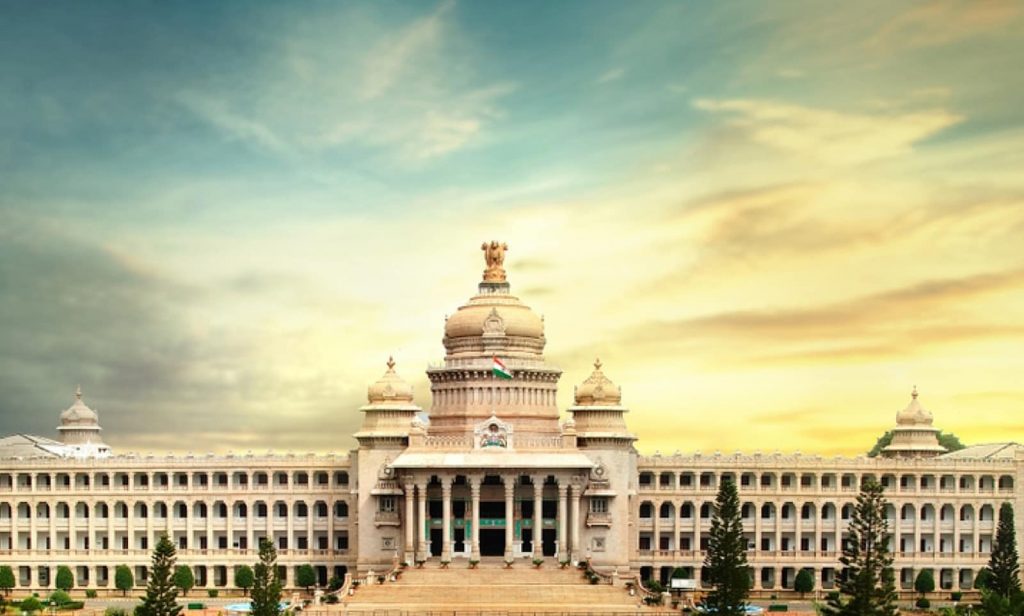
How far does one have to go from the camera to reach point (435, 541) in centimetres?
10450

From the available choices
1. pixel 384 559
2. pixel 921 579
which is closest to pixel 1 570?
pixel 384 559

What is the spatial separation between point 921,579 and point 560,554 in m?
30.1

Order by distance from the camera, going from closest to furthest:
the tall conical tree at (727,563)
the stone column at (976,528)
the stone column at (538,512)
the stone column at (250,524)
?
the tall conical tree at (727,563)
the stone column at (538,512)
the stone column at (250,524)
the stone column at (976,528)

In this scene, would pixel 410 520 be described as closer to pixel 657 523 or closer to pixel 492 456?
pixel 492 456

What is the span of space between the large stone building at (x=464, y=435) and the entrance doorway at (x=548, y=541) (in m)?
3.36

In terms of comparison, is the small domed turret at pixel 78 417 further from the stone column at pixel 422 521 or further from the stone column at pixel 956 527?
the stone column at pixel 956 527

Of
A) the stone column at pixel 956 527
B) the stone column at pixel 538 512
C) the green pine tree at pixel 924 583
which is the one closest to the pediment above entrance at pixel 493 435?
the stone column at pixel 538 512

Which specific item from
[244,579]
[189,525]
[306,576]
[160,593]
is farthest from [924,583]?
[160,593]

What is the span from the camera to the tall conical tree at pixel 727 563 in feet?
290

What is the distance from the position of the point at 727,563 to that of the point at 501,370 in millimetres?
25332

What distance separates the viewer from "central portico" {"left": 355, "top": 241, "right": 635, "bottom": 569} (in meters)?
102

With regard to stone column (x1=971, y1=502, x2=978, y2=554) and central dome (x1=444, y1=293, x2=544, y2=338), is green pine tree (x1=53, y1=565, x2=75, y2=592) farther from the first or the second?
stone column (x1=971, y1=502, x2=978, y2=554)

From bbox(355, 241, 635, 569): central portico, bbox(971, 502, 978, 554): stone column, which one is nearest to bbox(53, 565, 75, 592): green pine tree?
bbox(355, 241, 635, 569): central portico

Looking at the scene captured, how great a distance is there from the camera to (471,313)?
112m
